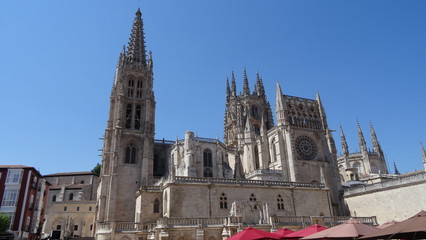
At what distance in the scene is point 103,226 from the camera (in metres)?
24.8

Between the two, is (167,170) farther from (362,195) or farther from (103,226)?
(362,195)

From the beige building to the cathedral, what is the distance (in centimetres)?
1132

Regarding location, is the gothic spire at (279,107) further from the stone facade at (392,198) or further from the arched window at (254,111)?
the arched window at (254,111)

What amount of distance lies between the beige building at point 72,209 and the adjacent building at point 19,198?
33.3 feet

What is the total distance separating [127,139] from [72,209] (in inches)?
727

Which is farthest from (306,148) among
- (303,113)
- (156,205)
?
(156,205)

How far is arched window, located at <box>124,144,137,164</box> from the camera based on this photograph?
40.3 metres

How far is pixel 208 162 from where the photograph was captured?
42.4 metres

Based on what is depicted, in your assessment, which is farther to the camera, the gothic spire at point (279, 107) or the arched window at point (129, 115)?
the arched window at point (129, 115)

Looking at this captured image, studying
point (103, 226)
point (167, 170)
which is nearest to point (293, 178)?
point (167, 170)

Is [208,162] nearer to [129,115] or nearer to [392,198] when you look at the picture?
[129,115]

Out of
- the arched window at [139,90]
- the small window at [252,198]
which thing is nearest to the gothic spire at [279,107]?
the small window at [252,198]

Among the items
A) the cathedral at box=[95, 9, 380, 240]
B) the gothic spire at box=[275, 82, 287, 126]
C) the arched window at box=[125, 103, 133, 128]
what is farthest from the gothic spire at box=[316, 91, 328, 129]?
the arched window at box=[125, 103, 133, 128]

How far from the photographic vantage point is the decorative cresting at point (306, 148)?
4116 centimetres
